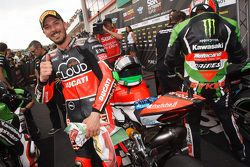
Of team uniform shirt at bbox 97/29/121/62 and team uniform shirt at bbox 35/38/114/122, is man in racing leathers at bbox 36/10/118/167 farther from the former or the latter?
team uniform shirt at bbox 97/29/121/62

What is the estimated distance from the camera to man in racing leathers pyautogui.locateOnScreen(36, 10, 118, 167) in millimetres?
2199

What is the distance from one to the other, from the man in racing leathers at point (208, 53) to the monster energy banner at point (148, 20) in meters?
4.71

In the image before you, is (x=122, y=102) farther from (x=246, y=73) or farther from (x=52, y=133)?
(x=52, y=133)

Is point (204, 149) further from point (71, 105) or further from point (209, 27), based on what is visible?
point (71, 105)

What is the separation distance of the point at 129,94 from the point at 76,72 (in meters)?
0.70

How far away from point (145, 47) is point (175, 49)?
8.11 m

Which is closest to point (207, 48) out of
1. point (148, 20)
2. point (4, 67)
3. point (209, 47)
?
point (209, 47)

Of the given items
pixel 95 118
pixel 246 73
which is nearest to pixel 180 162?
pixel 95 118

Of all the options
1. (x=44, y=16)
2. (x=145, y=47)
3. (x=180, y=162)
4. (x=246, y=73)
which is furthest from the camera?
(x=145, y=47)

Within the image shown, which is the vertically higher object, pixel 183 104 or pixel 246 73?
pixel 183 104

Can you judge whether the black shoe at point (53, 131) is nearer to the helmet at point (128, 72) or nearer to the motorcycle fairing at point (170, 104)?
the helmet at point (128, 72)

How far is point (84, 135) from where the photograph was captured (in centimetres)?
189

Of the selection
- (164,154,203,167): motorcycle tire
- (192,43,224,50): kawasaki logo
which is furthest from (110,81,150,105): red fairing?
(164,154,203,167): motorcycle tire

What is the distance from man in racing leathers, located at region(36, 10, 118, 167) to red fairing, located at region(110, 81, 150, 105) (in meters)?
0.43
